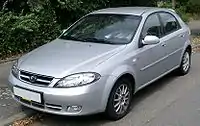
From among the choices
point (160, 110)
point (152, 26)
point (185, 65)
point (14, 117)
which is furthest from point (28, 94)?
point (185, 65)

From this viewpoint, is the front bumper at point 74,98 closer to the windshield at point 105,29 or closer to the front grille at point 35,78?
the front grille at point 35,78

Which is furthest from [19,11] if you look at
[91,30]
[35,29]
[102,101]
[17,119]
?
[102,101]

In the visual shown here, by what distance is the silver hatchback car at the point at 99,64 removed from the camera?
4414 millimetres

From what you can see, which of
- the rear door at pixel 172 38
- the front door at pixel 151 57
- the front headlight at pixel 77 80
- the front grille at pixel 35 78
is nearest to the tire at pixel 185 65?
the rear door at pixel 172 38

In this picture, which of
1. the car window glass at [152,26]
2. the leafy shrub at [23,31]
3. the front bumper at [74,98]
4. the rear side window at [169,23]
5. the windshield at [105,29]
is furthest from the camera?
the leafy shrub at [23,31]

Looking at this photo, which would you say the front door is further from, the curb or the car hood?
the curb

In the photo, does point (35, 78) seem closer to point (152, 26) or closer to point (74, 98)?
point (74, 98)

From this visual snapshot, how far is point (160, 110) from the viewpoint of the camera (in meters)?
5.32

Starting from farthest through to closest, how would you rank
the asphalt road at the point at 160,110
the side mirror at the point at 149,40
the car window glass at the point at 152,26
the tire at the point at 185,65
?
1. the tire at the point at 185,65
2. the car window glass at the point at 152,26
3. the side mirror at the point at 149,40
4. the asphalt road at the point at 160,110

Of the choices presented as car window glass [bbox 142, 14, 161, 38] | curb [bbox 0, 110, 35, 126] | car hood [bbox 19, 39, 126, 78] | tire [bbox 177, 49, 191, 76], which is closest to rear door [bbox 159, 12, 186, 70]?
car window glass [bbox 142, 14, 161, 38]

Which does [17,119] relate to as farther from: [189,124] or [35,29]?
[35,29]

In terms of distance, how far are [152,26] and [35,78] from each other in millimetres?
2431

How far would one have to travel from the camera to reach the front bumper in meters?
4.33

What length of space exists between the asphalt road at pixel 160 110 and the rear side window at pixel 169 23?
1.05 m
